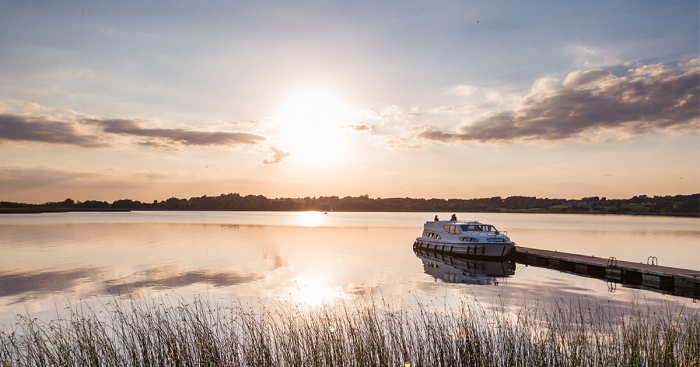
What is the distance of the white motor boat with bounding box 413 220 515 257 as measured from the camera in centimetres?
4241

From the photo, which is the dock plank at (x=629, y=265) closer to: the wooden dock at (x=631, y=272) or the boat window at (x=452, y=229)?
the wooden dock at (x=631, y=272)

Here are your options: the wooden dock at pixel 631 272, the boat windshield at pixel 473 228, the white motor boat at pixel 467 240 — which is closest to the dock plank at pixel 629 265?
the wooden dock at pixel 631 272

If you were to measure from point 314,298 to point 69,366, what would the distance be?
14425 millimetres

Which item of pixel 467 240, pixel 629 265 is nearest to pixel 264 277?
pixel 467 240

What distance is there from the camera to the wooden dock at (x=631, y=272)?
26.5 metres

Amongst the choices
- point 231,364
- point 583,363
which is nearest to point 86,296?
point 231,364

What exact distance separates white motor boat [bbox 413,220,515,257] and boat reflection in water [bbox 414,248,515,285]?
1.02 meters

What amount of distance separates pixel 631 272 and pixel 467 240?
15817 mm

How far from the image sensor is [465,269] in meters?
38.4

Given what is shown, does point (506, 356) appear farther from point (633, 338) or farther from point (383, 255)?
point (383, 255)

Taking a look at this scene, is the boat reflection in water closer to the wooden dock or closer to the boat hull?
the boat hull

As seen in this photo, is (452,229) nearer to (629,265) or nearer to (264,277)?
(629,265)

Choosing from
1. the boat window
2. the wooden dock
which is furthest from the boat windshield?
the wooden dock

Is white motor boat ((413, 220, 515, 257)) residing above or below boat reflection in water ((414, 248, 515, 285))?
above
